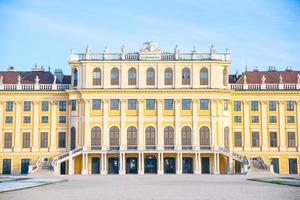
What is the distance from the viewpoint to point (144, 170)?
6519 cm

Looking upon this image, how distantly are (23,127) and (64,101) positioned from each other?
5.90 meters

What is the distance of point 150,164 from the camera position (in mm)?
65625

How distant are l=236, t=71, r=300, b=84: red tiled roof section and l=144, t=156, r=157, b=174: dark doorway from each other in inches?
603

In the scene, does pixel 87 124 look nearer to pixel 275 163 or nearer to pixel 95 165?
pixel 95 165

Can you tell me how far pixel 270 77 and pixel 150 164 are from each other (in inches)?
782

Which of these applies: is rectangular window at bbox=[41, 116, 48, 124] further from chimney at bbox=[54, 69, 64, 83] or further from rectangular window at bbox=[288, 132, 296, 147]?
rectangular window at bbox=[288, 132, 296, 147]

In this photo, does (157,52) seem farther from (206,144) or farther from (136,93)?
(206,144)

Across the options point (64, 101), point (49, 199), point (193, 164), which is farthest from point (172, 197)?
point (64, 101)

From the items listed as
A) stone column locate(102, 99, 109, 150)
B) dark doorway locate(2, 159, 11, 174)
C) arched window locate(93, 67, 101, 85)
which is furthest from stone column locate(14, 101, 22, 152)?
stone column locate(102, 99, 109, 150)

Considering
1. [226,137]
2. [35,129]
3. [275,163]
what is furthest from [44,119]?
[275,163]

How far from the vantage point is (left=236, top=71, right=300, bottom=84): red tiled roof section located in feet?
234

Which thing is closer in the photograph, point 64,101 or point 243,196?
point 243,196

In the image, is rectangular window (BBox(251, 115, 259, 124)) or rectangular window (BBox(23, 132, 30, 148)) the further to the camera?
rectangular window (BBox(251, 115, 259, 124))

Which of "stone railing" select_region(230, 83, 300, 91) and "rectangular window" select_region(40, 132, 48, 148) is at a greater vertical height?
"stone railing" select_region(230, 83, 300, 91)
